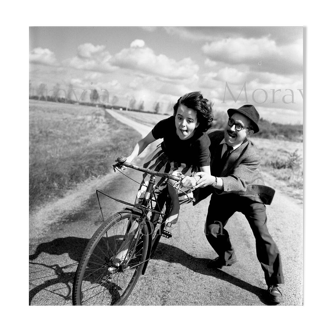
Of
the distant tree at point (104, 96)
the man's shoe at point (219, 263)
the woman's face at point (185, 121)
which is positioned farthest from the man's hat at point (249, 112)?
the distant tree at point (104, 96)

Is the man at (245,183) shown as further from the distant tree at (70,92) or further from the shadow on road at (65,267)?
the distant tree at (70,92)

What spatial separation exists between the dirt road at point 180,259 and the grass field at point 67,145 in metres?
0.45

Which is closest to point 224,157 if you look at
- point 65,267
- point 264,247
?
point 264,247

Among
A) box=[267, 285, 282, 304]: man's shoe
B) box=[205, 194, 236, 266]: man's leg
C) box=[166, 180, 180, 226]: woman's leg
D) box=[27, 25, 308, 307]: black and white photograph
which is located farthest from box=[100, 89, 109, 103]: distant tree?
box=[267, 285, 282, 304]: man's shoe

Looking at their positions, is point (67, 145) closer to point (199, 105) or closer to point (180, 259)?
point (180, 259)

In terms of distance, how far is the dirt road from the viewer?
2699 mm

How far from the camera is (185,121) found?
255 centimetres

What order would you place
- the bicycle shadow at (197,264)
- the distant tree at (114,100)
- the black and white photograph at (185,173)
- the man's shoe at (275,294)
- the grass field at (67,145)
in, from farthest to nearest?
1. the grass field at (67,145)
2. the distant tree at (114,100)
3. the bicycle shadow at (197,264)
4. the man's shoe at (275,294)
5. the black and white photograph at (185,173)

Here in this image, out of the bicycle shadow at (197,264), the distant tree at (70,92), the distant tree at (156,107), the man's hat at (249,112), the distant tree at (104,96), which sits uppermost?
the distant tree at (70,92)

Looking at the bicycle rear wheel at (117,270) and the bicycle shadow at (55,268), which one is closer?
the bicycle rear wheel at (117,270)

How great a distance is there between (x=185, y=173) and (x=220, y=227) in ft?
2.09

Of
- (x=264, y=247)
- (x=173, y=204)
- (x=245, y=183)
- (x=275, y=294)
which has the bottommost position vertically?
(x=275, y=294)

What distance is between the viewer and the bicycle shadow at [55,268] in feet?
8.74
